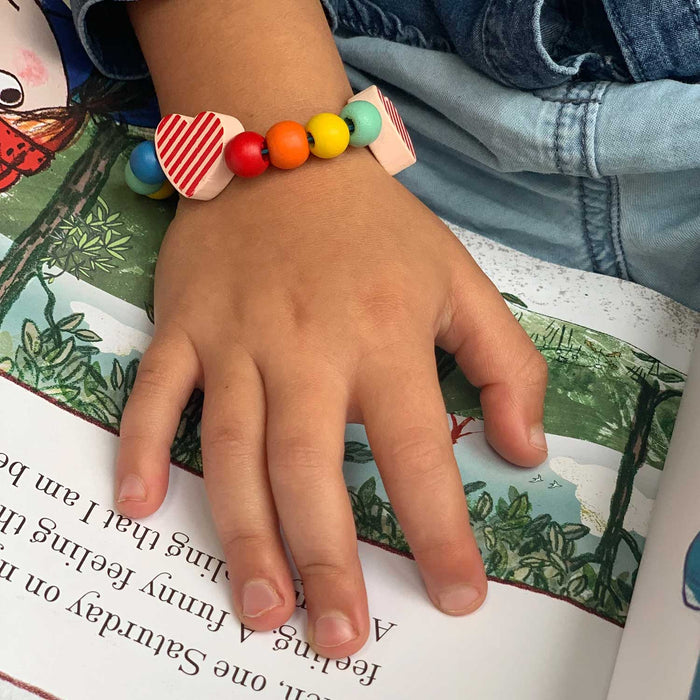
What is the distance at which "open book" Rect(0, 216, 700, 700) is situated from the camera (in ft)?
1.19

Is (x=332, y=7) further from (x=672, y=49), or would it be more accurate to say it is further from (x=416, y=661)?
(x=416, y=661)

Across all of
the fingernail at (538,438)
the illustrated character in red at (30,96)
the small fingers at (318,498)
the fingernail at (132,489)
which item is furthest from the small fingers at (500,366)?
the illustrated character in red at (30,96)

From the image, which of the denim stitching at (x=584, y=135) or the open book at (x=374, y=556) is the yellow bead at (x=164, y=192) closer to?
the open book at (x=374, y=556)

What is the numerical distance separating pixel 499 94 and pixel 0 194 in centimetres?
36

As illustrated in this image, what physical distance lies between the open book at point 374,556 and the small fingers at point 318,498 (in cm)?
2

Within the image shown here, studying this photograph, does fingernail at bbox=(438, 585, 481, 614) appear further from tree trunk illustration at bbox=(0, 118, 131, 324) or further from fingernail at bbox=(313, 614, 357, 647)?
tree trunk illustration at bbox=(0, 118, 131, 324)

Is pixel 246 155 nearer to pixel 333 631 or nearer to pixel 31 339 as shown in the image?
pixel 31 339

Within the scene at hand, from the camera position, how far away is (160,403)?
442mm

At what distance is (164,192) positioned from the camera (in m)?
0.55

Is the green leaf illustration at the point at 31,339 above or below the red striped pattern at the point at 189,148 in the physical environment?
below

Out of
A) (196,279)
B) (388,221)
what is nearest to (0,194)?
(196,279)

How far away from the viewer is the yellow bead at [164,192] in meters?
0.54

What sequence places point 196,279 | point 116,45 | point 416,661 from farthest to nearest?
1. point 116,45
2. point 196,279
3. point 416,661

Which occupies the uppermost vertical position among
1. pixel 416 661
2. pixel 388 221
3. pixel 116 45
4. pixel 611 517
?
pixel 116 45
